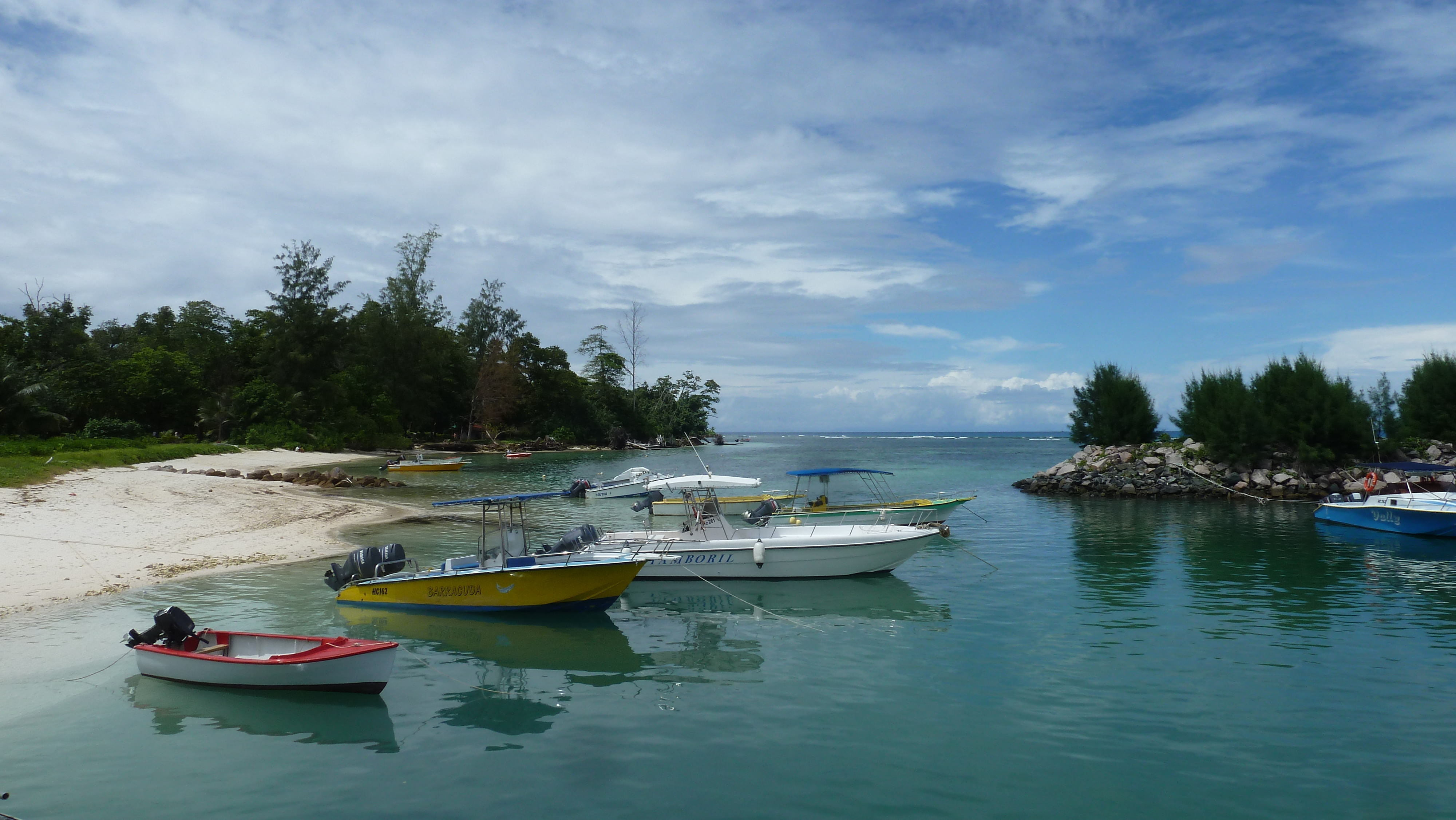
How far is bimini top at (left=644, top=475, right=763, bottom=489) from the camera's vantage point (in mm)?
19500

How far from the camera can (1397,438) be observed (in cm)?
4234

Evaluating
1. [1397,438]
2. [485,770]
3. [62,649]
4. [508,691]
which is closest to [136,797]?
[485,770]

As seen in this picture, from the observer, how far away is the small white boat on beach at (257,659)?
11.2 m

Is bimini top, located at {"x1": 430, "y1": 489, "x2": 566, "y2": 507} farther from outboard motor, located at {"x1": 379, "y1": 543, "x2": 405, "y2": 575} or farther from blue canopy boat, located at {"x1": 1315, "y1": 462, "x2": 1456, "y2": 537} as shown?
blue canopy boat, located at {"x1": 1315, "y1": 462, "x2": 1456, "y2": 537}

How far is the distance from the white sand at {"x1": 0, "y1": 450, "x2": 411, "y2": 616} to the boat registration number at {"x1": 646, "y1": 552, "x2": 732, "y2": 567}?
1086 cm

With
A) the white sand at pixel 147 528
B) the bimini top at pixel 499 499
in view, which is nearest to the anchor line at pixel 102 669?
the white sand at pixel 147 528

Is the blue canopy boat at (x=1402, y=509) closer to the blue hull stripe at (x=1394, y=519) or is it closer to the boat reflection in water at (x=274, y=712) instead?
the blue hull stripe at (x=1394, y=519)

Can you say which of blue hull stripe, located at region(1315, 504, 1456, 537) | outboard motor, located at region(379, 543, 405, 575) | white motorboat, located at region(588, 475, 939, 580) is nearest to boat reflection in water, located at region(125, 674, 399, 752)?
outboard motor, located at region(379, 543, 405, 575)

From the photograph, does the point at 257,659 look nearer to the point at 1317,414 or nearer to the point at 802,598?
the point at 802,598

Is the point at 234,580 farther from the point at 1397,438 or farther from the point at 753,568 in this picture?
the point at 1397,438

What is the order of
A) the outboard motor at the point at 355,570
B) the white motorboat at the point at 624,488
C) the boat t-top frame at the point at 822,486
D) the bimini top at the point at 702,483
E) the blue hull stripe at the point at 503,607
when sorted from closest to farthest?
the blue hull stripe at the point at 503,607 → the outboard motor at the point at 355,570 → the bimini top at the point at 702,483 → the boat t-top frame at the point at 822,486 → the white motorboat at the point at 624,488

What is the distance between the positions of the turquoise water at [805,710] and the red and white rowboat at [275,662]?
293mm

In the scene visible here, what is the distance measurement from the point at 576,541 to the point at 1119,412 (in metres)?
→ 44.5

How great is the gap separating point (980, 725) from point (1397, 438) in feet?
151
